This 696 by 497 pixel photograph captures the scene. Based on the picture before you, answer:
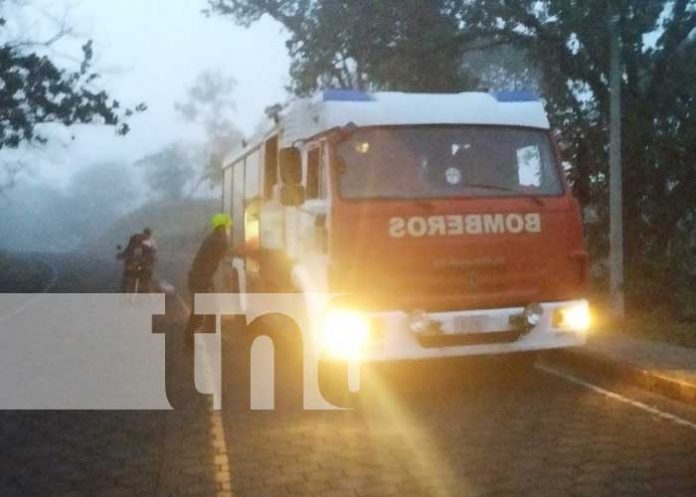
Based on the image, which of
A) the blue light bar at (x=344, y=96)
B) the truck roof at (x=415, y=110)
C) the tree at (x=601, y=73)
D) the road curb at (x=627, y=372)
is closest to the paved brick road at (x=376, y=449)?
the road curb at (x=627, y=372)

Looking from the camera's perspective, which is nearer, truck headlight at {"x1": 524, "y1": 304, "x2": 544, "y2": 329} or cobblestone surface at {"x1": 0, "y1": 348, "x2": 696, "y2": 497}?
cobblestone surface at {"x1": 0, "y1": 348, "x2": 696, "y2": 497}

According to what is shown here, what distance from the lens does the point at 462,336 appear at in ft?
26.5

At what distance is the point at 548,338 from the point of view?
27.3 feet

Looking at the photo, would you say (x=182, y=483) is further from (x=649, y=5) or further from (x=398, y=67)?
(x=398, y=67)

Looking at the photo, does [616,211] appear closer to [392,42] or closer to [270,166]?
[270,166]

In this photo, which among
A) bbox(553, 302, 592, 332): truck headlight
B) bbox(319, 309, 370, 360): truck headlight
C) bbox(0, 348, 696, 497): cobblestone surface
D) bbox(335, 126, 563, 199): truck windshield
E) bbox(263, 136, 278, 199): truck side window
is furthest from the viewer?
bbox(263, 136, 278, 199): truck side window

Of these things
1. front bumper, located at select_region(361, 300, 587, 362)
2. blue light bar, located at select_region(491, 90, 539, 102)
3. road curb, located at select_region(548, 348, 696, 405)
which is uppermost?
blue light bar, located at select_region(491, 90, 539, 102)

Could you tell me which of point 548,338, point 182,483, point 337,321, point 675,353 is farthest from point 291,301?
point 675,353

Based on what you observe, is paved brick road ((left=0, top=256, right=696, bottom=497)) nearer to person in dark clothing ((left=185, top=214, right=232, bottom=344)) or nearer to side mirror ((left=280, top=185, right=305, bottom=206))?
side mirror ((left=280, top=185, right=305, bottom=206))

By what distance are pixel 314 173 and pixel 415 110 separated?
1084 millimetres

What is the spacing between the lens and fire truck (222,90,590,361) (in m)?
7.86

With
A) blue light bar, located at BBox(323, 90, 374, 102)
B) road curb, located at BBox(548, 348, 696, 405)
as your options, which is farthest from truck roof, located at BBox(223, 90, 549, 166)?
road curb, located at BBox(548, 348, 696, 405)

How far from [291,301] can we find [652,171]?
7.95 m

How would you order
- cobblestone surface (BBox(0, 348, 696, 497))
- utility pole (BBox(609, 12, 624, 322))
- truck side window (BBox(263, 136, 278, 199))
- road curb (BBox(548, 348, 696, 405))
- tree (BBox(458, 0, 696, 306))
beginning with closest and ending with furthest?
cobblestone surface (BBox(0, 348, 696, 497)), road curb (BBox(548, 348, 696, 405)), truck side window (BBox(263, 136, 278, 199)), utility pole (BBox(609, 12, 624, 322)), tree (BBox(458, 0, 696, 306))
